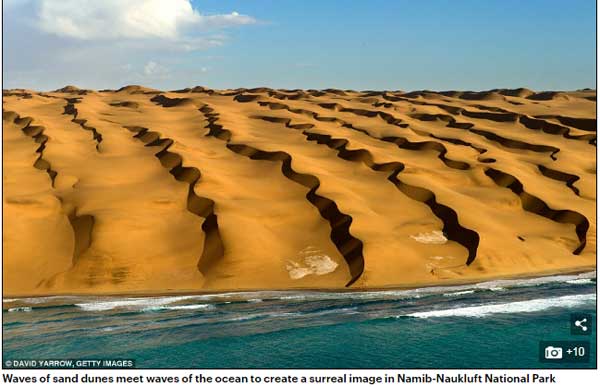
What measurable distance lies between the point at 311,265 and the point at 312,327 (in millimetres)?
8040

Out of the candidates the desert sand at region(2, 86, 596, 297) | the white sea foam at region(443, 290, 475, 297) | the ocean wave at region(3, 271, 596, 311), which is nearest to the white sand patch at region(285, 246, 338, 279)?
the desert sand at region(2, 86, 596, 297)

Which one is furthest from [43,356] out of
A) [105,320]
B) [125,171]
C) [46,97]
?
[46,97]

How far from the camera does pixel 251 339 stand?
19.2 m

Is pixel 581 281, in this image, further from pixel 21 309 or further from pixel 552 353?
pixel 21 309

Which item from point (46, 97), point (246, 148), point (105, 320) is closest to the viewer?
point (105, 320)

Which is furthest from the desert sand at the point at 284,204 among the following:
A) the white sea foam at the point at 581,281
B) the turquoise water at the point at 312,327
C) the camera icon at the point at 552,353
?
the camera icon at the point at 552,353

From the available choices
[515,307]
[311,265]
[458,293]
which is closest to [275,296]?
[311,265]

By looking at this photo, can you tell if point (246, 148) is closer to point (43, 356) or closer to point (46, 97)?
point (43, 356)

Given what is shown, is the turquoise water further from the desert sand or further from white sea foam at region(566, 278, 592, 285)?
the desert sand

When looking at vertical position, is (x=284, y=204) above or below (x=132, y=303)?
above

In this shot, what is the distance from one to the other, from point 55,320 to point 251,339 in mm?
6701

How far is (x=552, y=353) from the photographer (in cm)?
1709

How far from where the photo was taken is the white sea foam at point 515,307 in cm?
2136

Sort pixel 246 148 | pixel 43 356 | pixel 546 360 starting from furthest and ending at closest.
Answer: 1. pixel 246 148
2. pixel 43 356
3. pixel 546 360
